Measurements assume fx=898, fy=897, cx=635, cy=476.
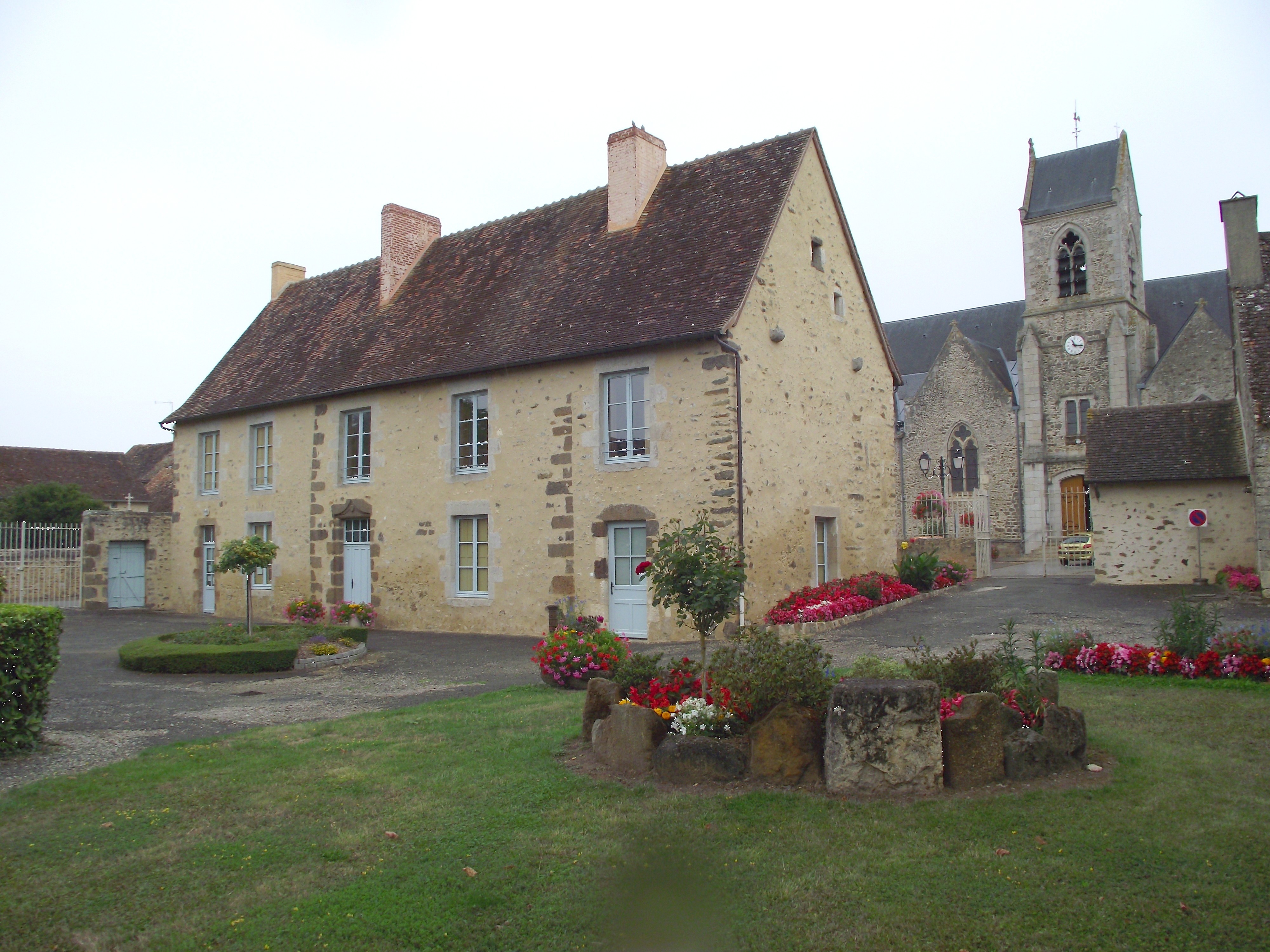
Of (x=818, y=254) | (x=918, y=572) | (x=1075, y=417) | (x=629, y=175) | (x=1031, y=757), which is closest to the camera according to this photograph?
(x=1031, y=757)

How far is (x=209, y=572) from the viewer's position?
21.3 meters

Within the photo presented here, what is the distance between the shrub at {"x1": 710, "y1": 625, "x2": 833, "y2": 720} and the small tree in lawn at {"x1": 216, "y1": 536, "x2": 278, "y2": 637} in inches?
388

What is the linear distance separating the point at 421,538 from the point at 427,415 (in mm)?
2244

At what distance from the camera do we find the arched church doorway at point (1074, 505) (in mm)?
32688

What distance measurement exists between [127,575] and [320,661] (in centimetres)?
1388

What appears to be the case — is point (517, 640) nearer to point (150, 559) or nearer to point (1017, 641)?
point (1017, 641)

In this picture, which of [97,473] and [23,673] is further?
[97,473]

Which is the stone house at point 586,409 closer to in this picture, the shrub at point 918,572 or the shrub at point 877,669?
the shrub at point 918,572

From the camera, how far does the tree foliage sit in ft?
92.5

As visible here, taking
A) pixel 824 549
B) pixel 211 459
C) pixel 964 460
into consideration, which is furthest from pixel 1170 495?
pixel 211 459

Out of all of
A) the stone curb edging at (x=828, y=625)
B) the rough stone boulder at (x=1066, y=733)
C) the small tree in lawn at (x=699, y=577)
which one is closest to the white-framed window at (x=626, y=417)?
the stone curb edging at (x=828, y=625)

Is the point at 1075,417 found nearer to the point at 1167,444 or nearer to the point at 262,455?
the point at 1167,444

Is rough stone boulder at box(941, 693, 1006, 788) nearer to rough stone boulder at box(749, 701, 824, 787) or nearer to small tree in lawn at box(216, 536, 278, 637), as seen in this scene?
rough stone boulder at box(749, 701, 824, 787)

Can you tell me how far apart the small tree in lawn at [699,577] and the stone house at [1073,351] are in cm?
2862
